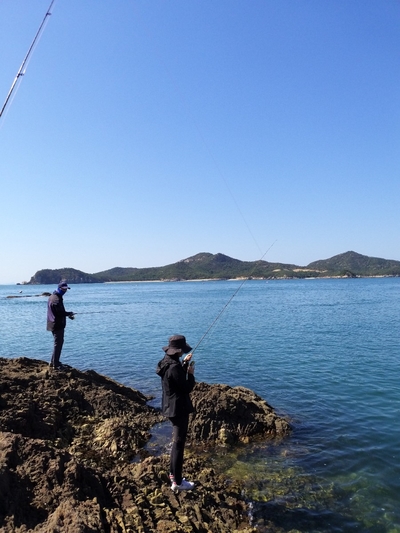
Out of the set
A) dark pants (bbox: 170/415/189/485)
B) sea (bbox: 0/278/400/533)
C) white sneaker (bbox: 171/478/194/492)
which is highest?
dark pants (bbox: 170/415/189/485)

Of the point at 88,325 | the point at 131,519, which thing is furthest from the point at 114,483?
the point at 88,325

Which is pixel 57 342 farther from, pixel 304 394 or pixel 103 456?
pixel 304 394

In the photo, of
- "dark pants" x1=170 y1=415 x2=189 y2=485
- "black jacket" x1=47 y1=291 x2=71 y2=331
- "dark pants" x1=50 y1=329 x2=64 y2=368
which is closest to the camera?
"dark pants" x1=170 y1=415 x2=189 y2=485

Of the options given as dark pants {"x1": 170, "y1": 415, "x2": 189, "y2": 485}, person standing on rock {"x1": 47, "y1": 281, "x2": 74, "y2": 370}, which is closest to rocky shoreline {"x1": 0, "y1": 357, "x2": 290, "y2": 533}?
dark pants {"x1": 170, "y1": 415, "x2": 189, "y2": 485}

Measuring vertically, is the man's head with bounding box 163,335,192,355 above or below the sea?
above

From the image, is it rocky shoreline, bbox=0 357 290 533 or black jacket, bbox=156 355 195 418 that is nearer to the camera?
rocky shoreline, bbox=0 357 290 533

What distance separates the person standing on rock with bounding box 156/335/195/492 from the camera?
6262mm

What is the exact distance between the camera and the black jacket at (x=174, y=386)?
624cm

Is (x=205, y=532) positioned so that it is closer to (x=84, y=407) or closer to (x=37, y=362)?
(x=84, y=407)

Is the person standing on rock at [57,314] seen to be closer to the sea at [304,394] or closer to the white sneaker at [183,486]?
the sea at [304,394]

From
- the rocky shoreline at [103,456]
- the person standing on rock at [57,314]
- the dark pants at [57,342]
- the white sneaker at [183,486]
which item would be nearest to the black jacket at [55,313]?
the person standing on rock at [57,314]

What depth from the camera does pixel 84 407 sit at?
1073cm

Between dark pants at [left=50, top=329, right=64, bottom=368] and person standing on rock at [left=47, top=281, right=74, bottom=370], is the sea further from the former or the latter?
person standing on rock at [left=47, top=281, right=74, bottom=370]

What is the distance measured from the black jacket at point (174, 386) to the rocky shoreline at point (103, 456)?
3.96ft
